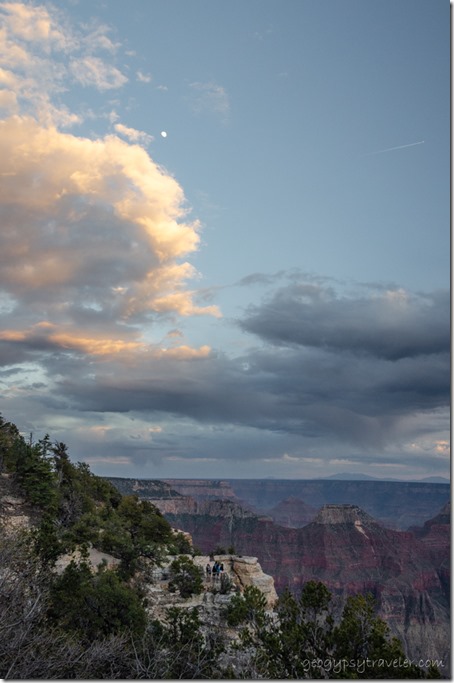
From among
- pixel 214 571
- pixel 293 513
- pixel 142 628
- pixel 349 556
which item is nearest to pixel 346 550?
pixel 349 556

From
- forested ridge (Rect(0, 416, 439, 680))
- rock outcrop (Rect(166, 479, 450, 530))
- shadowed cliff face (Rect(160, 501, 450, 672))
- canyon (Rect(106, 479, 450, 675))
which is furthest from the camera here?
rock outcrop (Rect(166, 479, 450, 530))

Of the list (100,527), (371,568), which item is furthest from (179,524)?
(100,527)

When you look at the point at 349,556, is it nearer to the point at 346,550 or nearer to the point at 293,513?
the point at 346,550

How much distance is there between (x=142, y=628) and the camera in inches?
626

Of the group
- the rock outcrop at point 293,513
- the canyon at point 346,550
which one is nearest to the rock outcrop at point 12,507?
the canyon at point 346,550

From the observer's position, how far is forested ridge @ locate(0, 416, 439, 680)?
10.3 metres

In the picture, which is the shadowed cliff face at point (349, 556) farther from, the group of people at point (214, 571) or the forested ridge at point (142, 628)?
the forested ridge at point (142, 628)

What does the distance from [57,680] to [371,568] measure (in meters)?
92.0

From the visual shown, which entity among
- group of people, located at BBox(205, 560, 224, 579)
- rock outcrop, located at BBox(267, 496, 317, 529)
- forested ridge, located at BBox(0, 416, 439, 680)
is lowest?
rock outcrop, located at BBox(267, 496, 317, 529)

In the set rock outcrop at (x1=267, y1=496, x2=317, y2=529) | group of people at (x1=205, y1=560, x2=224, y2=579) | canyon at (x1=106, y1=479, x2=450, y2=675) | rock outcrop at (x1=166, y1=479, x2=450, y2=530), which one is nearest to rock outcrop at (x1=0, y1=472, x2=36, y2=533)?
group of people at (x1=205, y1=560, x2=224, y2=579)

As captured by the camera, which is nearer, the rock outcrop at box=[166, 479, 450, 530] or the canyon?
the canyon

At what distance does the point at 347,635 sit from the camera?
11.1 m

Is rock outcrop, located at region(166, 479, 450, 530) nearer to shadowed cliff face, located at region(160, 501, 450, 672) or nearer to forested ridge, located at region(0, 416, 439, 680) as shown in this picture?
shadowed cliff face, located at region(160, 501, 450, 672)

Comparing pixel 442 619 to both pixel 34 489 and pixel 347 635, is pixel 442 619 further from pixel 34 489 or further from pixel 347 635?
pixel 347 635
